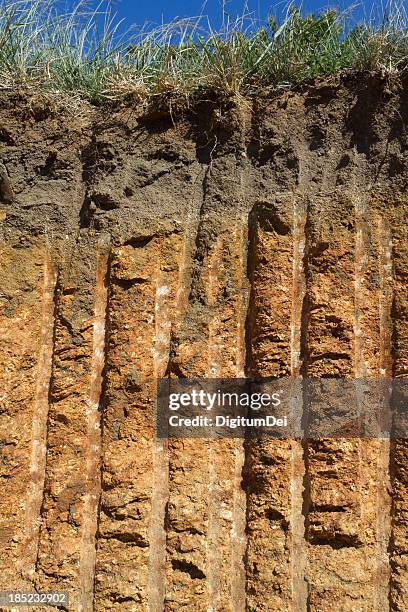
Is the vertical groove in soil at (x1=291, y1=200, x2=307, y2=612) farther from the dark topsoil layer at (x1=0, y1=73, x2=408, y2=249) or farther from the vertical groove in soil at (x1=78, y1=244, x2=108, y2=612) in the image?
the vertical groove in soil at (x1=78, y1=244, x2=108, y2=612)

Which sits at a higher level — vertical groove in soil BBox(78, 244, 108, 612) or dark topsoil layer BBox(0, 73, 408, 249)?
dark topsoil layer BBox(0, 73, 408, 249)

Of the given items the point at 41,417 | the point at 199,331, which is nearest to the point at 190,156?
the point at 199,331

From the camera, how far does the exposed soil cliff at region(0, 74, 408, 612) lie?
2762 mm

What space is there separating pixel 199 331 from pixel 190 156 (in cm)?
84

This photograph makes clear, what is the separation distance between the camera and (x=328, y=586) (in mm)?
2686

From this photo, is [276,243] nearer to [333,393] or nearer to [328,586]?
[333,393]

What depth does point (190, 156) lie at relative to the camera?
128 inches

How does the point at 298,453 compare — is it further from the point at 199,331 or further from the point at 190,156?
A: the point at 190,156

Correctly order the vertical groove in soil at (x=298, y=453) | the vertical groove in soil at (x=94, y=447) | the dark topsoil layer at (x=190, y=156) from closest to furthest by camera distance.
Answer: the vertical groove in soil at (x=298, y=453) → the vertical groove in soil at (x=94, y=447) → the dark topsoil layer at (x=190, y=156)

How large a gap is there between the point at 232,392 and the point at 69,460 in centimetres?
73

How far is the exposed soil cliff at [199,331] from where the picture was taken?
276 centimetres

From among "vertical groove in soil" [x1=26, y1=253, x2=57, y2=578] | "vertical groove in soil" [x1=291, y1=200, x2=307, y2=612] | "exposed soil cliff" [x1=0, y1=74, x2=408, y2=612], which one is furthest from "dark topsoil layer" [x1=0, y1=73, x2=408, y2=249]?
"vertical groove in soil" [x1=26, y1=253, x2=57, y2=578]

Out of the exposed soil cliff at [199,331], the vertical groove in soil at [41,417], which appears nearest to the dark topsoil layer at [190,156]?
the exposed soil cliff at [199,331]

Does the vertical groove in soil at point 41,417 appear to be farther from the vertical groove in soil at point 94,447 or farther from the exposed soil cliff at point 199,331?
the vertical groove in soil at point 94,447
